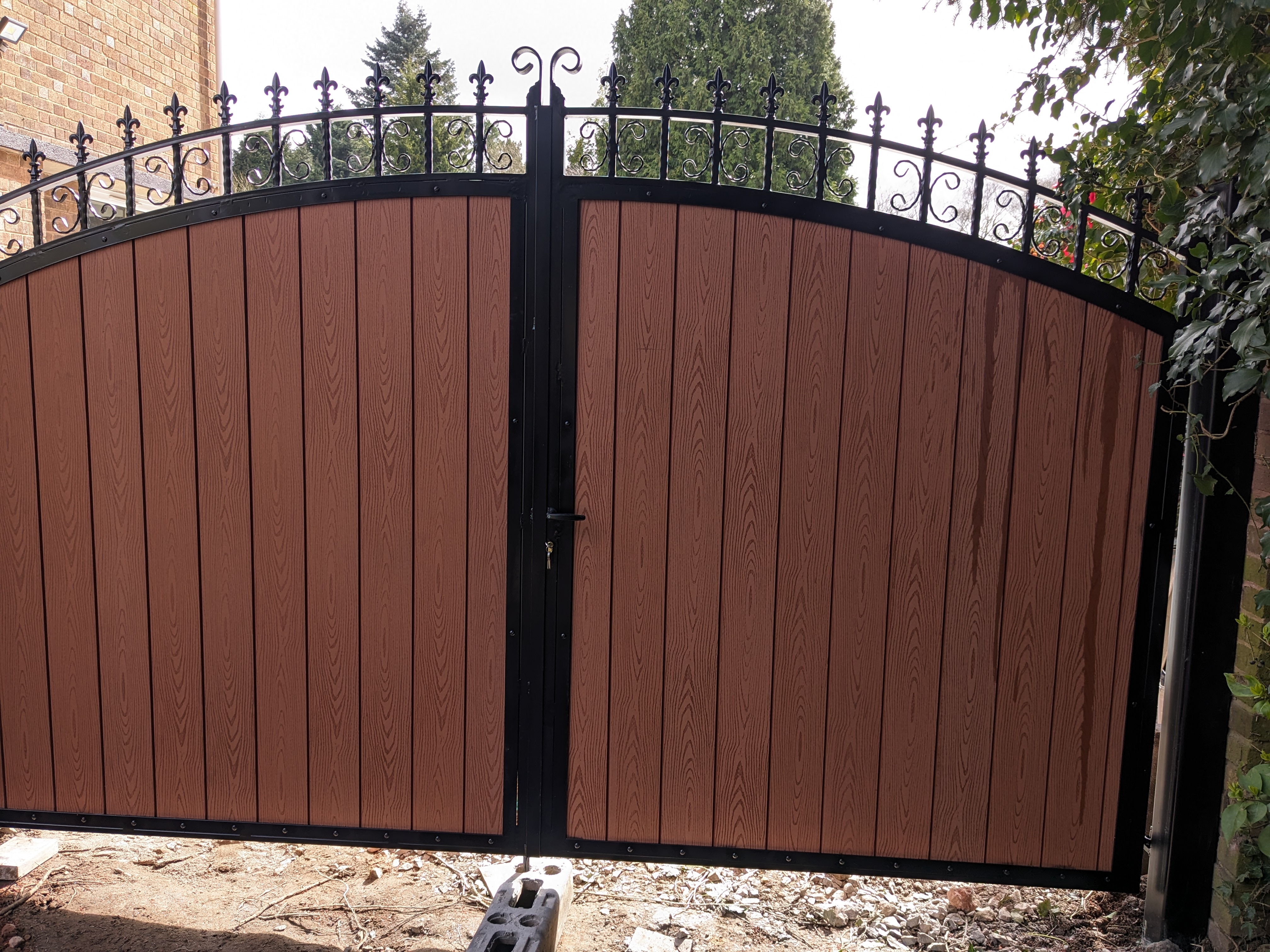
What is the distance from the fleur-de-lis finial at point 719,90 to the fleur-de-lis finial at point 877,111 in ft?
1.24

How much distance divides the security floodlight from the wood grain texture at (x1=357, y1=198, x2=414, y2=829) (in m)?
4.35

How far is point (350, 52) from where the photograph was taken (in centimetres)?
3036

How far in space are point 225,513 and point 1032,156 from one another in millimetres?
2500

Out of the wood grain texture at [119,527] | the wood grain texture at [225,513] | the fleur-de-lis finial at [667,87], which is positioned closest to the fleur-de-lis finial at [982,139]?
the fleur-de-lis finial at [667,87]

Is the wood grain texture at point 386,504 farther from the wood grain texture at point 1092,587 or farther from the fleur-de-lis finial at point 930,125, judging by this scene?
the wood grain texture at point 1092,587

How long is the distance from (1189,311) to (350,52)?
1318 inches

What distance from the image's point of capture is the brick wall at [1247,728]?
2.28 m

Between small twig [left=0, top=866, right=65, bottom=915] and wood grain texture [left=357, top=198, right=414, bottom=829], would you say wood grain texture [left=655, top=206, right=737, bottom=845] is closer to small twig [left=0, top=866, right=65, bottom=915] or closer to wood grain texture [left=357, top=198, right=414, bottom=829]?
wood grain texture [left=357, top=198, right=414, bottom=829]

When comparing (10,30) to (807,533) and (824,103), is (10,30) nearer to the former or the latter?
Result: (824,103)

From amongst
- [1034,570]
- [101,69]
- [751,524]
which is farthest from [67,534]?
[101,69]

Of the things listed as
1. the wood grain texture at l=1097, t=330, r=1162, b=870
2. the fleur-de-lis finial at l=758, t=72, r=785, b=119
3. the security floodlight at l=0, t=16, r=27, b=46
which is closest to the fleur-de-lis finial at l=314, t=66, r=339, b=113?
the fleur-de-lis finial at l=758, t=72, r=785, b=119

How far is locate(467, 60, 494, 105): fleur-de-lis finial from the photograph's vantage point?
2373 millimetres

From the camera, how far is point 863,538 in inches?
99.7

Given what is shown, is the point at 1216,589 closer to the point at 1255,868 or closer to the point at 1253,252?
the point at 1255,868
